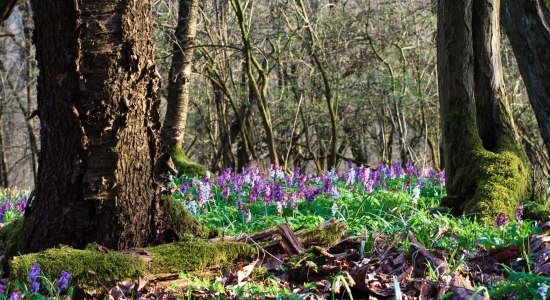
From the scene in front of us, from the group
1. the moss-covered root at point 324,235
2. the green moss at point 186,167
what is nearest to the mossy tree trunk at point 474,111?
the moss-covered root at point 324,235

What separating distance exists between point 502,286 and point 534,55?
8.13 feet

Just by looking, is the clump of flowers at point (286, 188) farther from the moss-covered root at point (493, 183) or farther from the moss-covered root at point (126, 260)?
the moss-covered root at point (126, 260)

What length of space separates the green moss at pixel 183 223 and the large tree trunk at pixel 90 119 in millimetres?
358

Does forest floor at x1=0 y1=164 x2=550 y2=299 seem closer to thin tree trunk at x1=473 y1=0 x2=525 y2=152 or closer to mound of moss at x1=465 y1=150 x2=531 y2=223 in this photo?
mound of moss at x1=465 y1=150 x2=531 y2=223

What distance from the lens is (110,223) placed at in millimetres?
3957

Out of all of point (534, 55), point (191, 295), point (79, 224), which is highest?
point (534, 55)

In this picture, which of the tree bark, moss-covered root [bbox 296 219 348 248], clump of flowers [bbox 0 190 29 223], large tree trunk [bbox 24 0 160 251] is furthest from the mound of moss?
the tree bark

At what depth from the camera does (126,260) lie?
3.64 meters

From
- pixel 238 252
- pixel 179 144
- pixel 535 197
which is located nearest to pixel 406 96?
pixel 179 144

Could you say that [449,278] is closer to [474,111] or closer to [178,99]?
[474,111]

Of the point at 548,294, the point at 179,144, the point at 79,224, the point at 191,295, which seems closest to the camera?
the point at 548,294

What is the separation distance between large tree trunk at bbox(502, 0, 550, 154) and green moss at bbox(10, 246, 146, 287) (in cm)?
325

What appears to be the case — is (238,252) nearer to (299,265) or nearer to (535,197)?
(299,265)

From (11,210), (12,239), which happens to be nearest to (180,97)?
(11,210)
